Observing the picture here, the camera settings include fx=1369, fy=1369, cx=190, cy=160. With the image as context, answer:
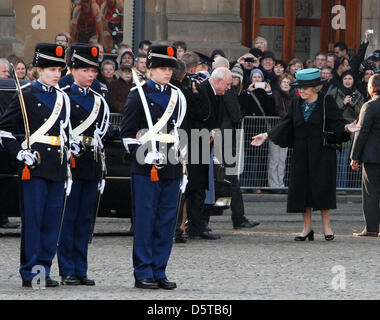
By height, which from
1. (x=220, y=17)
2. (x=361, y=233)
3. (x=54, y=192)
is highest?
(x=220, y=17)

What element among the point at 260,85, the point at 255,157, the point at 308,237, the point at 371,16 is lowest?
the point at 308,237

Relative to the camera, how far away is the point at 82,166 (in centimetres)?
1112

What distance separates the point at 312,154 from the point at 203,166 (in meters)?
1.26

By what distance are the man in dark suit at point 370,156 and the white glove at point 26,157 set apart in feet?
19.8

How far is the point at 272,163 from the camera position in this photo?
19125 mm

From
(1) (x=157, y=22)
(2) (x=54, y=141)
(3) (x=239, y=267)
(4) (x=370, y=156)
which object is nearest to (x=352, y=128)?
(4) (x=370, y=156)

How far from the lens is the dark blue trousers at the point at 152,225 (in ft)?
35.2

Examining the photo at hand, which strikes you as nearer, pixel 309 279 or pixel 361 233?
pixel 309 279

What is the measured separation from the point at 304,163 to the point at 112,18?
36.4 feet

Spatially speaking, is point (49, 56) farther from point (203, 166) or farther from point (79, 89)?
point (203, 166)

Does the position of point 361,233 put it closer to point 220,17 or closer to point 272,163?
point 272,163

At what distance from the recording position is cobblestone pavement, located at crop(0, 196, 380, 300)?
1049 centimetres

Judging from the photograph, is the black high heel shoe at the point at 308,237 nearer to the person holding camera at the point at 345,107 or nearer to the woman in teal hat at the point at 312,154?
the woman in teal hat at the point at 312,154
